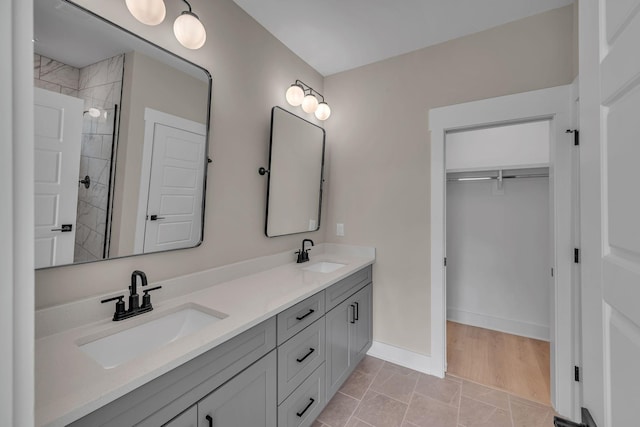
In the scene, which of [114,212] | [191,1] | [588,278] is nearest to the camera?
[588,278]

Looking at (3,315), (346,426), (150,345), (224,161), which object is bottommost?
(346,426)

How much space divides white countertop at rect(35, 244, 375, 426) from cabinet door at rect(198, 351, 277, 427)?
21cm

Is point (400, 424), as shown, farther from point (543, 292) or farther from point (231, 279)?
point (543, 292)

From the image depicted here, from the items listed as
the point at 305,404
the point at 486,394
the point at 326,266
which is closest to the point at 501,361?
the point at 486,394

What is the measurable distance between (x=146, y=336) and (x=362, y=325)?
5.16ft

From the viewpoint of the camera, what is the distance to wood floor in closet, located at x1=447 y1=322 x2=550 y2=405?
6.63 feet

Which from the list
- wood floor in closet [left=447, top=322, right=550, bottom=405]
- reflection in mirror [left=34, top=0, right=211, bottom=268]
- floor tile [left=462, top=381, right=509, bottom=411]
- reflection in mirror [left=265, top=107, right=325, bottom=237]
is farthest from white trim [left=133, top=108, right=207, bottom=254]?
wood floor in closet [left=447, top=322, right=550, bottom=405]

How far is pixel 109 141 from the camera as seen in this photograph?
1.14m

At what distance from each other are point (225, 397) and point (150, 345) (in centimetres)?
43

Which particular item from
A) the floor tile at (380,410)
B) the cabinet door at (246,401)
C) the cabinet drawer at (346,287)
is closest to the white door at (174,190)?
the cabinet door at (246,401)

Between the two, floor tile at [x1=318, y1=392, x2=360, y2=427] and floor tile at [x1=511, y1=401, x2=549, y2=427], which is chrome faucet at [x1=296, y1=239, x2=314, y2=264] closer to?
floor tile at [x1=318, y1=392, x2=360, y2=427]

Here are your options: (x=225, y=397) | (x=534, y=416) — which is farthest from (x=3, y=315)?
(x=534, y=416)

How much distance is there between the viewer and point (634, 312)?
423mm

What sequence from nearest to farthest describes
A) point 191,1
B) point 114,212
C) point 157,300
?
point 114,212
point 157,300
point 191,1
